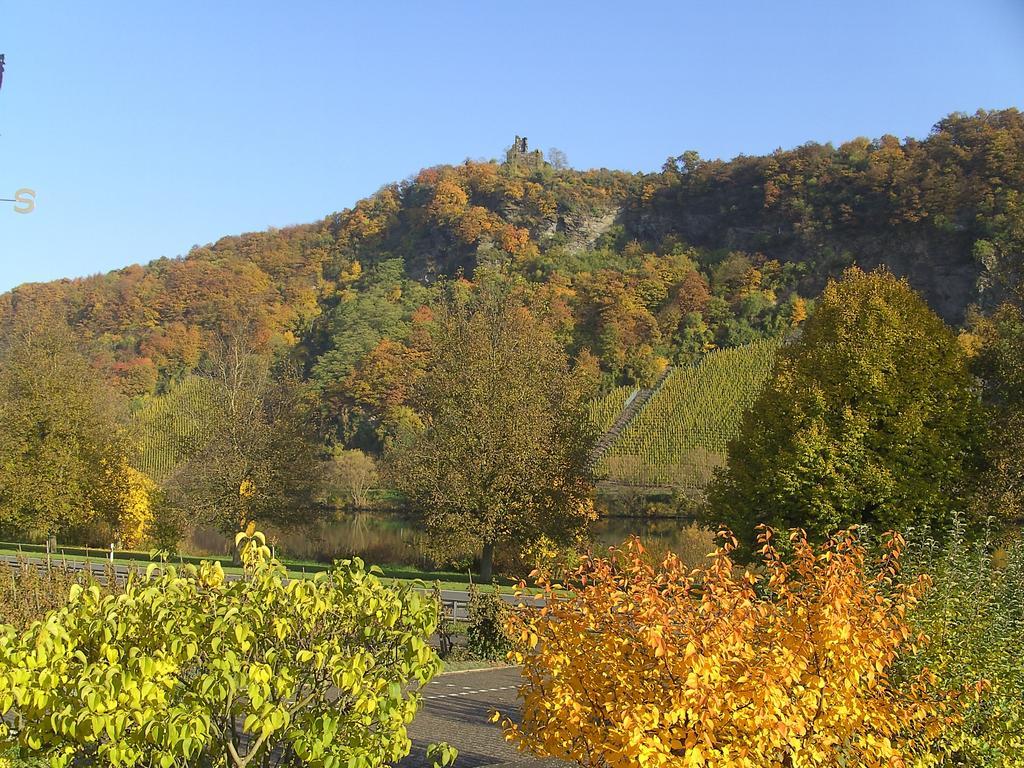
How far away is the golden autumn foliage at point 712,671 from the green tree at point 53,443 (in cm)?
3312

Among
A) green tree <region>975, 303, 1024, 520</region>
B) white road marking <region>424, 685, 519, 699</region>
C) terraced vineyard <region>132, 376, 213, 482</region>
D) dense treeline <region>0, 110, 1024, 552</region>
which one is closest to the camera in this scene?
white road marking <region>424, 685, 519, 699</region>

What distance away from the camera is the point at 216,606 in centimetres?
452

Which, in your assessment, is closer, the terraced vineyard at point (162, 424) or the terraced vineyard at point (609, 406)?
the terraced vineyard at point (162, 424)

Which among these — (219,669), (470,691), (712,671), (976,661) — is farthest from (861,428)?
(219,669)

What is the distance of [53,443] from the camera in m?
35.0

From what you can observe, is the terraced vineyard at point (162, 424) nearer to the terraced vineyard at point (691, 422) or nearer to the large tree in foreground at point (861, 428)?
the terraced vineyard at point (691, 422)

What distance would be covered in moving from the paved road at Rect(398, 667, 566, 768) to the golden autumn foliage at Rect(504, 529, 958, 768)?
3.16 ft

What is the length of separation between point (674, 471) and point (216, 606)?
175ft

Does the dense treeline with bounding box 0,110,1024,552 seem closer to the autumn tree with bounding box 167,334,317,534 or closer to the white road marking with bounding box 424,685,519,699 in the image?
the autumn tree with bounding box 167,334,317,534

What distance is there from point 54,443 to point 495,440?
18.1m

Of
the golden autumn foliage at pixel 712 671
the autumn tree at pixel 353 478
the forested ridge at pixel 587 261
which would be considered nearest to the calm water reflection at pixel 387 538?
the autumn tree at pixel 353 478

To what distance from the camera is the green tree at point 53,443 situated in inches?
1350

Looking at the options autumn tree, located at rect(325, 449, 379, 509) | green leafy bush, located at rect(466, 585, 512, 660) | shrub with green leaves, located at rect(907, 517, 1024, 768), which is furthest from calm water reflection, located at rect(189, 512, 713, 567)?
shrub with green leaves, located at rect(907, 517, 1024, 768)

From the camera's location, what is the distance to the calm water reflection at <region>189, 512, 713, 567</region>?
32.0m
